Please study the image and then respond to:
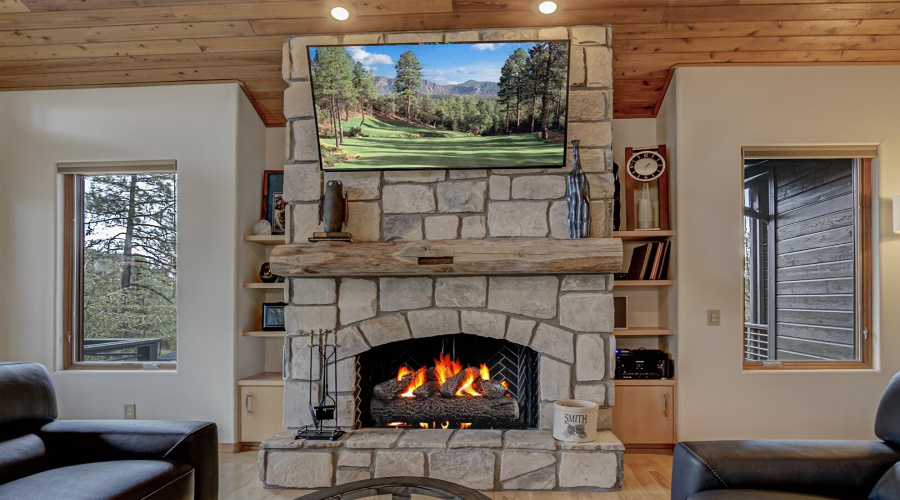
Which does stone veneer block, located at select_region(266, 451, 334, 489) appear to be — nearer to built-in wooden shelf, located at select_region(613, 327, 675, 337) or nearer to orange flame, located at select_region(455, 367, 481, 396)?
orange flame, located at select_region(455, 367, 481, 396)

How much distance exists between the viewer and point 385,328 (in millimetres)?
3307

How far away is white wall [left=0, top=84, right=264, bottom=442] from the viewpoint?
381cm

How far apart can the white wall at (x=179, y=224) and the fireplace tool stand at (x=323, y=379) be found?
79cm

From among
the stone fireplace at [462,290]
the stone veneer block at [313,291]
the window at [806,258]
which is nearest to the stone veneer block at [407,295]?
the stone fireplace at [462,290]

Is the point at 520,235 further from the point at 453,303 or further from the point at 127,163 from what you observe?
the point at 127,163

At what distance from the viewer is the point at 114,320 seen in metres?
4.02

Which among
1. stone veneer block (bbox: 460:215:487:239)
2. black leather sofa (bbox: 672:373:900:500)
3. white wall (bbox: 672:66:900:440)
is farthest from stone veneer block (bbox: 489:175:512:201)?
black leather sofa (bbox: 672:373:900:500)

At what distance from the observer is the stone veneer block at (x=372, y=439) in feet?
10.1

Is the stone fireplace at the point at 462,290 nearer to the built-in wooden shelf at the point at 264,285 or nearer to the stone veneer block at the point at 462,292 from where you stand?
the stone veneer block at the point at 462,292

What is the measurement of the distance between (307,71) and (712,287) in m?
2.76

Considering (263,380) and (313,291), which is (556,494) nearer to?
(313,291)

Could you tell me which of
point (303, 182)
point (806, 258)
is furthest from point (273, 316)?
point (806, 258)

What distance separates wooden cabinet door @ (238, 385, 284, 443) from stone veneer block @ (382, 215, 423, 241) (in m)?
1.30

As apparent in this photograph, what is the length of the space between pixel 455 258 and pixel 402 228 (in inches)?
16.9
